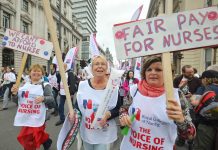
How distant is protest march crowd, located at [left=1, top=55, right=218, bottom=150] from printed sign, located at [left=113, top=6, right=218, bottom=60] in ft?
1.14

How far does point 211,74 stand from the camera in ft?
13.0

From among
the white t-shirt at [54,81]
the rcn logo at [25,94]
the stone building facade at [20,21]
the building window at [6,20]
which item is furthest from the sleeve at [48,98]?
the building window at [6,20]

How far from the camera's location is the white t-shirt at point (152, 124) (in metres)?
2.33

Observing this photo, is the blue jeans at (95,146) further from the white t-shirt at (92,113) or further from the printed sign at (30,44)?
the printed sign at (30,44)

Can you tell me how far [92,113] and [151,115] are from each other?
3.05 feet

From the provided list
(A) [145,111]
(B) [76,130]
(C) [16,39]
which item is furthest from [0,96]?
(A) [145,111]

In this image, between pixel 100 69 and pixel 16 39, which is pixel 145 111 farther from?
pixel 16 39

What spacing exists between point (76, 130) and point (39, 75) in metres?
1.56

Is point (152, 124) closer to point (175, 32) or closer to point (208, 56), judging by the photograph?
point (175, 32)

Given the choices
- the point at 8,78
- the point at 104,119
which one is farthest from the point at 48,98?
the point at 8,78

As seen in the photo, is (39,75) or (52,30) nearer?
(52,30)

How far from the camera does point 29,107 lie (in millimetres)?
4230

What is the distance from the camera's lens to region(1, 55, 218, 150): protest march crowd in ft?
7.65

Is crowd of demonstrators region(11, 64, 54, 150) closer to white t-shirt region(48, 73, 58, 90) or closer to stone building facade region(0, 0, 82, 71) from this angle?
white t-shirt region(48, 73, 58, 90)
